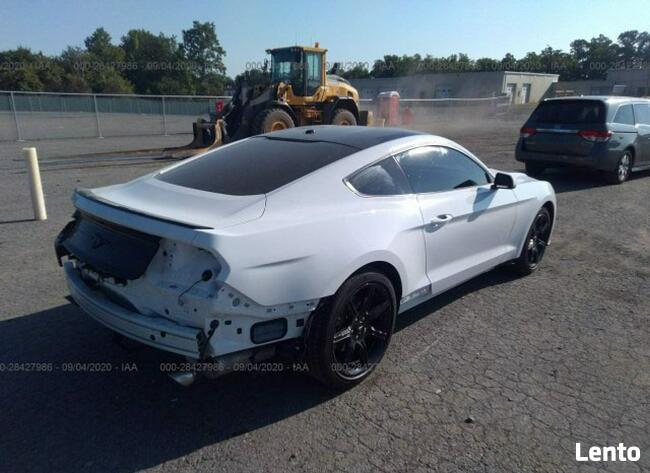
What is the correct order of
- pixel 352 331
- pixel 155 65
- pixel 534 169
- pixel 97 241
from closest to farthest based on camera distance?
pixel 97 241 < pixel 352 331 < pixel 534 169 < pixel 155 65

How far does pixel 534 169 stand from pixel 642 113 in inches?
92.4

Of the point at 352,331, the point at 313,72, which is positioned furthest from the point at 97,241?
the point at 313,72

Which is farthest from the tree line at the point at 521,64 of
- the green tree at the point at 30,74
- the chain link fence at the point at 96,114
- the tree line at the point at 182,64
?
the chain link fence at the point at 96,114

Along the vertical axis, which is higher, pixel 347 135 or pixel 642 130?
pixel 347 135

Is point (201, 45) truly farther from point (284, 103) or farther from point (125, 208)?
point (125, 208)

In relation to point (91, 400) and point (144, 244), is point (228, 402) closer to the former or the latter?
point (91, 400)

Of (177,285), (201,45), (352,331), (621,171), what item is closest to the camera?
(177,285)

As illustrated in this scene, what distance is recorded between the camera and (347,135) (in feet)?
12.7

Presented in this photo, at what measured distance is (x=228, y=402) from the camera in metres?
3.01

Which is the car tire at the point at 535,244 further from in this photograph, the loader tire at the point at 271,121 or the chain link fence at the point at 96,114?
the chain link fence at the point at 96,114

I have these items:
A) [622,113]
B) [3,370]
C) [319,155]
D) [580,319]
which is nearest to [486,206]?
[580,319]

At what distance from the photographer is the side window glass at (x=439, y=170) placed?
3.72m

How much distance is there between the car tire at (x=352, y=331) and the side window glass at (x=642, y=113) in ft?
31.4

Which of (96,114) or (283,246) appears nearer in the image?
(283,246)
